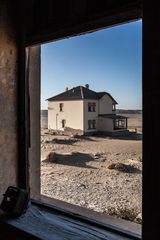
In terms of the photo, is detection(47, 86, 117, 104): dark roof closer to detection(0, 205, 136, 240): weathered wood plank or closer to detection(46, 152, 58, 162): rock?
detection(46, 152, 58, 162): rock

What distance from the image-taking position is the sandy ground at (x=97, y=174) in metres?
4.02

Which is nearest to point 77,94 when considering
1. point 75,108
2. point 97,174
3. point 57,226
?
point 75,108

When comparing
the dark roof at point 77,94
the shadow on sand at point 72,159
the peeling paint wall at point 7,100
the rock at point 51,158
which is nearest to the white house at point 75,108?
the dark roof at point 77,94

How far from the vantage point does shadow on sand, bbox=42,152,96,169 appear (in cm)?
897

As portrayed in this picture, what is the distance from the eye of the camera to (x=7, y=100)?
1406 mm

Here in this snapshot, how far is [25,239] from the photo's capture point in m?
1.15

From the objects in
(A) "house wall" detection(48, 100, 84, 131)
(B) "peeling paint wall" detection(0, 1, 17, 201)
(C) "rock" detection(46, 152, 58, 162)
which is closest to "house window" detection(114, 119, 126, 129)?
(A) "house wall" detection(48, 100, 84, 131)

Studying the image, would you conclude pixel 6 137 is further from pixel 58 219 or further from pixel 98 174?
pixel 98 174

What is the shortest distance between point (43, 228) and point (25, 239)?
10 centimetres

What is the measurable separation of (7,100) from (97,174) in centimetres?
637

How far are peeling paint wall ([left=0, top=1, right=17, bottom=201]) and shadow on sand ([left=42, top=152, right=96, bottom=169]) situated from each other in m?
7.24
